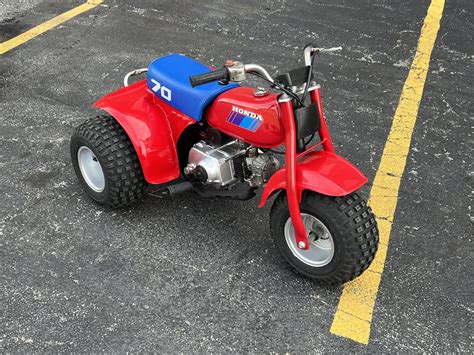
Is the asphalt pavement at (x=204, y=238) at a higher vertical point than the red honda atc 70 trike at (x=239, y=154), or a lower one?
lower

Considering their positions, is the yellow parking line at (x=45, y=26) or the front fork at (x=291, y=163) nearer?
the front fork at (x=291, y=163)

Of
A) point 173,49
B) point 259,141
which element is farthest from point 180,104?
point 173,49

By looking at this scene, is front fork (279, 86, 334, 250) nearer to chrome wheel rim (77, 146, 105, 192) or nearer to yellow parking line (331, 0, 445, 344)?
yellow parking line (331, 0, 445, 344)

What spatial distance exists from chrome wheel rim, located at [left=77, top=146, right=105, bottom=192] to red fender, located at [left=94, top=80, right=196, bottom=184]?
1.24 ft

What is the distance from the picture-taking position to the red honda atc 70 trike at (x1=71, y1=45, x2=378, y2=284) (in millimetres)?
2807

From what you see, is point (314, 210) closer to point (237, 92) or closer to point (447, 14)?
point (237, 92)

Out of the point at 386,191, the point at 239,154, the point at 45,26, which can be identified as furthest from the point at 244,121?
the point at 45,26

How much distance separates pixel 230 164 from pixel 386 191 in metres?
1.30

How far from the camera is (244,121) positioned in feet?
9.99

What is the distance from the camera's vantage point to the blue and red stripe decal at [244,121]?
9.83ft

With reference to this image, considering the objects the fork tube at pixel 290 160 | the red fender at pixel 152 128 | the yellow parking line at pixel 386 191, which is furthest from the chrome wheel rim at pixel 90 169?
the yellow parking line at pixel 386 191

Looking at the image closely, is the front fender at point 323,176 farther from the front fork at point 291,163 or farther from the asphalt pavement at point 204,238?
the asphalt pavement at point 204,238

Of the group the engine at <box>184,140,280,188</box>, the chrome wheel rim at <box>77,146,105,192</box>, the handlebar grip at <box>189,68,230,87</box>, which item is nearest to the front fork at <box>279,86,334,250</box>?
the handlebar grip at <box>189,68,230,87</box>

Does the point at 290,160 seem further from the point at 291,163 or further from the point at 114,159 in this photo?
the point at 114,159
